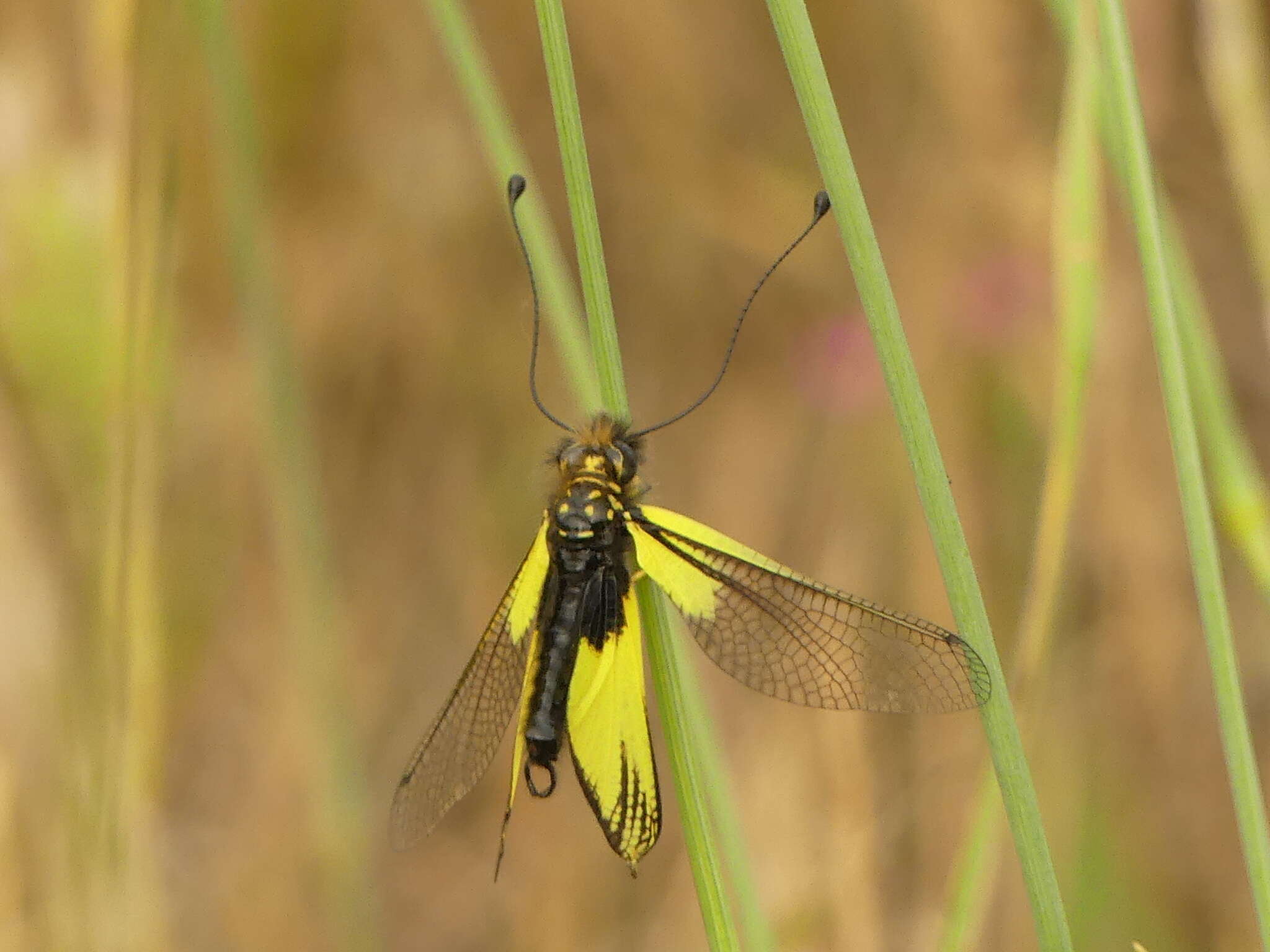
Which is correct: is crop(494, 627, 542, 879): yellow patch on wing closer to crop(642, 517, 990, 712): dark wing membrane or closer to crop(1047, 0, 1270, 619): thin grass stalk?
crop(642, 517, 990, 712): dark wing membrane

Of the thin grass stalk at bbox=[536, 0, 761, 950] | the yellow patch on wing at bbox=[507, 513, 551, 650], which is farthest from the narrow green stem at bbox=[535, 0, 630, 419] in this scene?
the yellow patch on wing at bbox=[507, 513, 551, 650]

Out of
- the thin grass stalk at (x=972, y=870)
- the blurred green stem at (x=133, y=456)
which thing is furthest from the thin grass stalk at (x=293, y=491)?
the thin grass stalk at (x=972, y=870)

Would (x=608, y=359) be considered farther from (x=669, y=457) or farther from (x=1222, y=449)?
(x=669, y=457)

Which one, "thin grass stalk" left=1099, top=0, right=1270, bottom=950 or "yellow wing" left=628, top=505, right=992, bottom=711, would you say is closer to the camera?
"thin grass stalk" left=1099, top=0, right=1270, bottom=950

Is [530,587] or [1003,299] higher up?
[1003,299]

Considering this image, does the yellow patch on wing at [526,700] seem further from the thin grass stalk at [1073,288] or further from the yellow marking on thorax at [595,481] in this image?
the thin grass stalk at [1073,288]

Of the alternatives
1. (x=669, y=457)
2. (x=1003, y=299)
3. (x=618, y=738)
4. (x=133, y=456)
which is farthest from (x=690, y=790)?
(x=669, y=457)
